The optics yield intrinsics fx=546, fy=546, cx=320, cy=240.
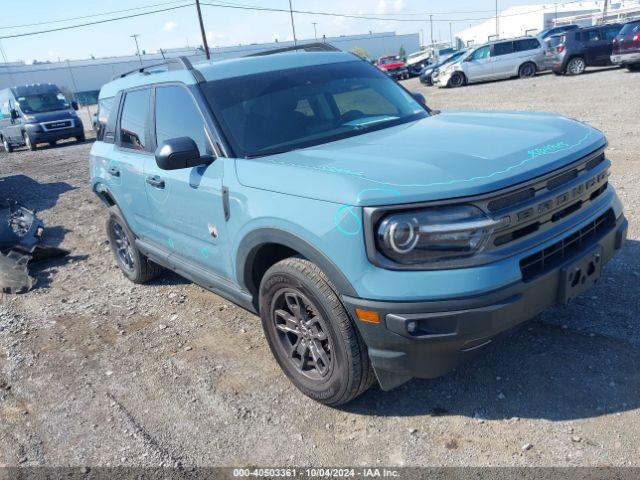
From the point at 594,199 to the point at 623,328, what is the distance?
39.1 inches

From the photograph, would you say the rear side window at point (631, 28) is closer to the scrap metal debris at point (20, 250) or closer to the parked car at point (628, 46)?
the parked car at point (628, 46)

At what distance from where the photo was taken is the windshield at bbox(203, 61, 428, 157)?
349cm

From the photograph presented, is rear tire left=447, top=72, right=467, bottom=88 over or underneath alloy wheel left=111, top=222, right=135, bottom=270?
underneath

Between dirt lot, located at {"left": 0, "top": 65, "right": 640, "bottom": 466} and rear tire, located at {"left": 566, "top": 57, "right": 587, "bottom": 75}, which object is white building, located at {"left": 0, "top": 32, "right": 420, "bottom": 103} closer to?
rear tire, located at {"left": 566, "top": 57, "right": 587, "bottom": 75}

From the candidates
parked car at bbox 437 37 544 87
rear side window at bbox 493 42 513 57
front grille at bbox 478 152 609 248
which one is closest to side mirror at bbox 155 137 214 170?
front grille at bbox 478 152 609 248

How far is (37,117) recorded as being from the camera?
1961 cm

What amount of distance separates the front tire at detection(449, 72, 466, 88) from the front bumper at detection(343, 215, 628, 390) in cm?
2257

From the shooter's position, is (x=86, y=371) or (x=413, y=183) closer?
(x=413, y=183)

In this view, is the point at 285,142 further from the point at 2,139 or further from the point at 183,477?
the point at 2,139

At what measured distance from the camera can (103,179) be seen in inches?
206

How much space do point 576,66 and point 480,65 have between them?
12.4 ft

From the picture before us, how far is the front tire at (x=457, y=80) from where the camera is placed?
23.6 metres

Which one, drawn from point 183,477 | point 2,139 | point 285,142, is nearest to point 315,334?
point 183,477

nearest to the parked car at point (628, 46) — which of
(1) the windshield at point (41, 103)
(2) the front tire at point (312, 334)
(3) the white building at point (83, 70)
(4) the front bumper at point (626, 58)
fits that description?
(4) the front bumper at point (626, 58)
